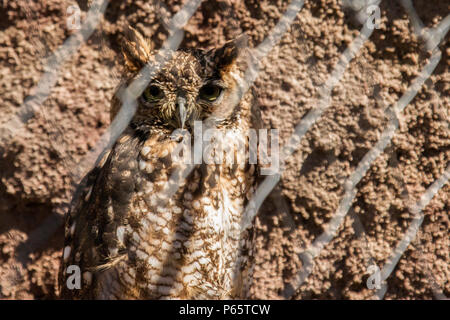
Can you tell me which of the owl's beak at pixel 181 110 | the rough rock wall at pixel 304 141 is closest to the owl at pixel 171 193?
the owl's beak at pixel 181 110

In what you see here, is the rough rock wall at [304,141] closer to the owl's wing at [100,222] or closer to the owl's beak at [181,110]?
the owl's wing at [100,222]

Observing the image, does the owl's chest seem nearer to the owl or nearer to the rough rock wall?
the owl

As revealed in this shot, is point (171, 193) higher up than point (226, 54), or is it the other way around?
point (226, 54)

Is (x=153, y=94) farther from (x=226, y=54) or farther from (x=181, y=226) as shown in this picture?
(x=181, y=226)

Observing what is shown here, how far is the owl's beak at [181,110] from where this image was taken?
4.70ft

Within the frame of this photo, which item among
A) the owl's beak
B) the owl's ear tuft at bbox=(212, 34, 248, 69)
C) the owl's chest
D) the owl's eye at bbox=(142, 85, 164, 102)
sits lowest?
the owl's chest

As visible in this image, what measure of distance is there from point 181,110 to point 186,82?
8 centimetres

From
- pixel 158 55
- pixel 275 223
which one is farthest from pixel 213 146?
Answer: pixel 275 223

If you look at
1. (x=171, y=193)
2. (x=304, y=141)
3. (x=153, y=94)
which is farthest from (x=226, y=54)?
(x=304, y=141)

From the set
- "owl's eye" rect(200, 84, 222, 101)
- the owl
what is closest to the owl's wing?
the owl

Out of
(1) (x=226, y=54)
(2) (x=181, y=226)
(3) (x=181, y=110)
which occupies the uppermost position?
(1) (x=226, y=54)

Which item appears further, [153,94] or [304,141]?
[304,141]

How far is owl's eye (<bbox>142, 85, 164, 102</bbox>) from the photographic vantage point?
1479mm

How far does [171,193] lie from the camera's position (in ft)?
4.88
